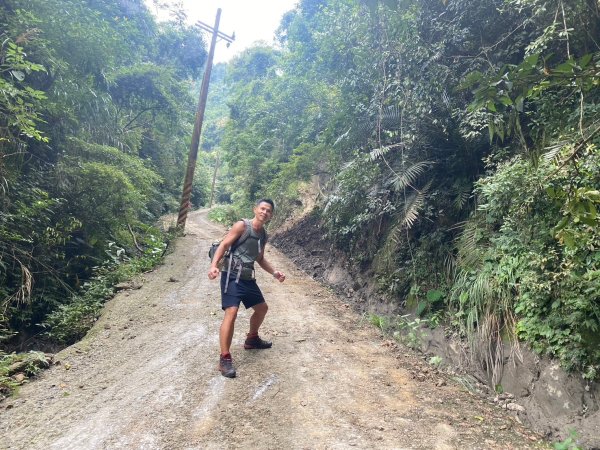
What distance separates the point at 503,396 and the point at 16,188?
9420mm

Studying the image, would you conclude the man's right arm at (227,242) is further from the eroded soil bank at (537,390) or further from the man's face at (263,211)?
the eroded soil bank at (537,390)

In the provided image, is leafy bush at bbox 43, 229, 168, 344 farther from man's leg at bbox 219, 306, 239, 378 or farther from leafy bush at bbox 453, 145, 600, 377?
leafy bush at bbox 453, 145, 600, 377

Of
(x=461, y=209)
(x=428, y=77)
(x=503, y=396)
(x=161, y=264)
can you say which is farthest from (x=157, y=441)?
(x=161, y=264)

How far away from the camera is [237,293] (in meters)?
4.21

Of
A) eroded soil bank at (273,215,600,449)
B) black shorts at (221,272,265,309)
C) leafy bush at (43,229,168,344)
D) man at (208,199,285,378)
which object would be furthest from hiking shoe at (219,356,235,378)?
leafy bush at (43,229,168,344)

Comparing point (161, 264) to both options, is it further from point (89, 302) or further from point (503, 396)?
point (503, 396)

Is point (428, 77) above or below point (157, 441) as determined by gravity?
above

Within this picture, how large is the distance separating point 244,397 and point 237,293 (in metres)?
1.08

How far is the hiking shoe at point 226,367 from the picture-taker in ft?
13.2

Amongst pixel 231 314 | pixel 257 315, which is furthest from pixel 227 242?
pixel 257 315

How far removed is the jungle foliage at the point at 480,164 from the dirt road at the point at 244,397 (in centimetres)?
100

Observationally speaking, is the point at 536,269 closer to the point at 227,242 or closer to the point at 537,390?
the point at 537,390

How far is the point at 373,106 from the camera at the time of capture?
793cm

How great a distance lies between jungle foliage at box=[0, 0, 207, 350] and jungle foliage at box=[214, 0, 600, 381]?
19.5 ft
